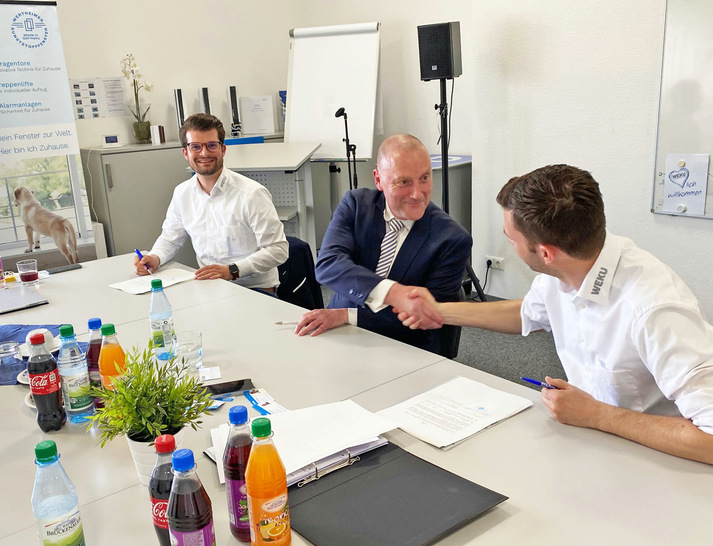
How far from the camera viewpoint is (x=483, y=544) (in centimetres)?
107

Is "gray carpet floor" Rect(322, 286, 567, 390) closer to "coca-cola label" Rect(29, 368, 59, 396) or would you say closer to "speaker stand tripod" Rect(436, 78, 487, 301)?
"speaker stand tripod" Rect(436, 78, 487, 301)

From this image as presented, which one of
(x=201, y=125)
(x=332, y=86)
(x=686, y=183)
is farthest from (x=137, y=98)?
(x=686, y=183)

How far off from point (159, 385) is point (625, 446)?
96 centimetres

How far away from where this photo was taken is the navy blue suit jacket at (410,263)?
2285 millimetres

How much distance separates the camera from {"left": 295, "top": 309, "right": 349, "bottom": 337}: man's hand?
6.87 feet

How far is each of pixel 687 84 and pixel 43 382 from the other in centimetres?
306

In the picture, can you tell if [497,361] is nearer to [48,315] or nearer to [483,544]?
[48,315]

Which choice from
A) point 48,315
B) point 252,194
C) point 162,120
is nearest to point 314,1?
point 162,120

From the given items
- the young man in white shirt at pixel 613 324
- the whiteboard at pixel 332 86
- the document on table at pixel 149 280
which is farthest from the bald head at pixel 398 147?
the whiteboard at pixel 332 86

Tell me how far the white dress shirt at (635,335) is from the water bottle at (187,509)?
94 centimetres

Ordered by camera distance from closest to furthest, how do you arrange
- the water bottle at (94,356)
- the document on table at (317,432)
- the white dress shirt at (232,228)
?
the document on table at (317,432) < the water bottle at (94,356) < the white dress shirt at (232,228)

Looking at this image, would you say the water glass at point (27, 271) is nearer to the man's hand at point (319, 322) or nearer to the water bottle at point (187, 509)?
the man's hand at point (319, 322)

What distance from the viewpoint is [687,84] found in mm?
3061

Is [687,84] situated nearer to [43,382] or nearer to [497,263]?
[497,263]
